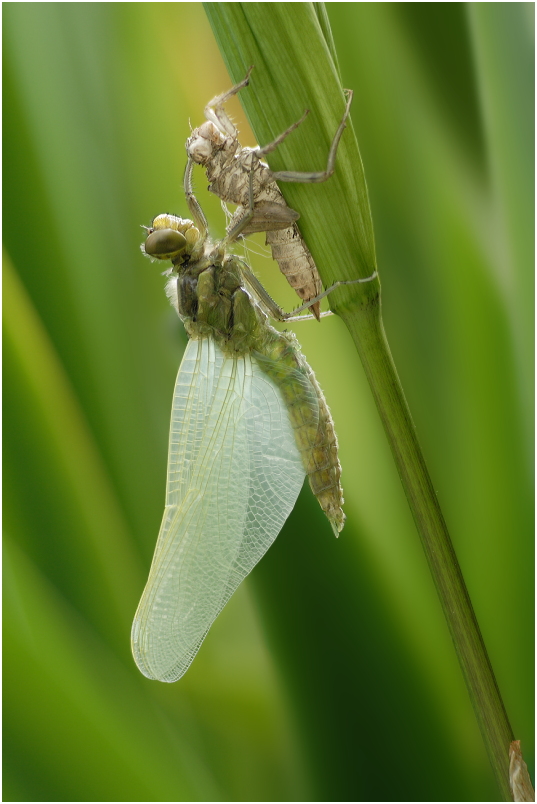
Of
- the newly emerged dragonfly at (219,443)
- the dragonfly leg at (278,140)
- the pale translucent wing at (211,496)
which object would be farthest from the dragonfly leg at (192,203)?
the dragonfly leg at (278,140)

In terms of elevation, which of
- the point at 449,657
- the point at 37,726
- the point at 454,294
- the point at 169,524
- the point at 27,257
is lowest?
the point at 449,657

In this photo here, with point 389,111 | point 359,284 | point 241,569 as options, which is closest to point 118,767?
point 241,569

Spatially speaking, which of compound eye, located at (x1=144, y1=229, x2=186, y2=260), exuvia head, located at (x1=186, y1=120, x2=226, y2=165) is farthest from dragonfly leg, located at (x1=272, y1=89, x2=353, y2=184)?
compound eye, located at (x1=144, y1=229, x2=186, y2=260)

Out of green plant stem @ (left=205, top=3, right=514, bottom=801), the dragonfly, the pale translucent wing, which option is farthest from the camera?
the pale translucent wing

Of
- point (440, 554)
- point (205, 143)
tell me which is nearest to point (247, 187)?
point (205, 143)

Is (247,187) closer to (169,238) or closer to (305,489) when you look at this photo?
(169,238)

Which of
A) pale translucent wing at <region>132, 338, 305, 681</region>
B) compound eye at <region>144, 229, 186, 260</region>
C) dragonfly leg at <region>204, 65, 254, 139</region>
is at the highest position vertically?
dragonfly leg at <region>204, 65, 254, 139</region>

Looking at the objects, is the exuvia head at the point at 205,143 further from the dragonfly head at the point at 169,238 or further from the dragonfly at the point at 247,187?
the dragonfly head at the point at 169,238

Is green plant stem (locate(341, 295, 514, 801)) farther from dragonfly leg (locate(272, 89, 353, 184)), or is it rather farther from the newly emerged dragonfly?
the newly emerged dragonfly

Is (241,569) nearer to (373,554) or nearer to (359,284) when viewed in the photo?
(373,554)
